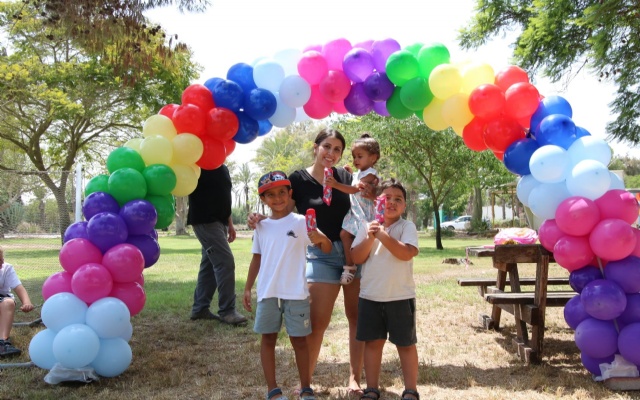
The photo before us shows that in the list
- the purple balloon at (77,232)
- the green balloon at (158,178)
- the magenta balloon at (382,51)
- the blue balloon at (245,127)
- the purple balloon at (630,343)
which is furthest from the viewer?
the blue balloon at (245,127)

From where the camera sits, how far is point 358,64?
4711 mm

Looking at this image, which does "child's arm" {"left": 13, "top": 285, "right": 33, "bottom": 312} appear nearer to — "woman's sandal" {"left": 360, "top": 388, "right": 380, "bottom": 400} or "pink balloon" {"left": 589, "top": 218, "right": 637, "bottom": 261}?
"woman's sandal" {"left": 360, "top": 388, "right": 380, "bottom": 400}

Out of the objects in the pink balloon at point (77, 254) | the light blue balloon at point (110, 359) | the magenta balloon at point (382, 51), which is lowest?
the light blue balloon at point (110, 359)

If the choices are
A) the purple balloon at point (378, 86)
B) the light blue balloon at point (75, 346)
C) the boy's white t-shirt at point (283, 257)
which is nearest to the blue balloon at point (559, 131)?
the purple balloon at point (378, 86)

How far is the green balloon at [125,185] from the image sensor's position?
442 centimetres

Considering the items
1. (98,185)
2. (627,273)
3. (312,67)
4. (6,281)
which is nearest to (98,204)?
(98,185)

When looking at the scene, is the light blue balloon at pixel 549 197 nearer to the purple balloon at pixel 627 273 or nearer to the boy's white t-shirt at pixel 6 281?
the purple balloon at pixel 627 273

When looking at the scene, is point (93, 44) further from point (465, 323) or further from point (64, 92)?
point (64, 92)

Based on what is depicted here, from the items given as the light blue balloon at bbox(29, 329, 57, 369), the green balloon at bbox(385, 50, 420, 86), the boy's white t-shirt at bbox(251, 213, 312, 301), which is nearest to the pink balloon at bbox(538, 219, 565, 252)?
the green balloon at bbox(385, 50, 420, 86)

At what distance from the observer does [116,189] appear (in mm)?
4422

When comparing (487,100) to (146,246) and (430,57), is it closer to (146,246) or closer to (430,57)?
(430,57)

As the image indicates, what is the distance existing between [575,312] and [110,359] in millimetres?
3669

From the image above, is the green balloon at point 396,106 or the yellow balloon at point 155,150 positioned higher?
the green balloon at point 396,106

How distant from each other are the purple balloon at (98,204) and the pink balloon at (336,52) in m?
2.28
